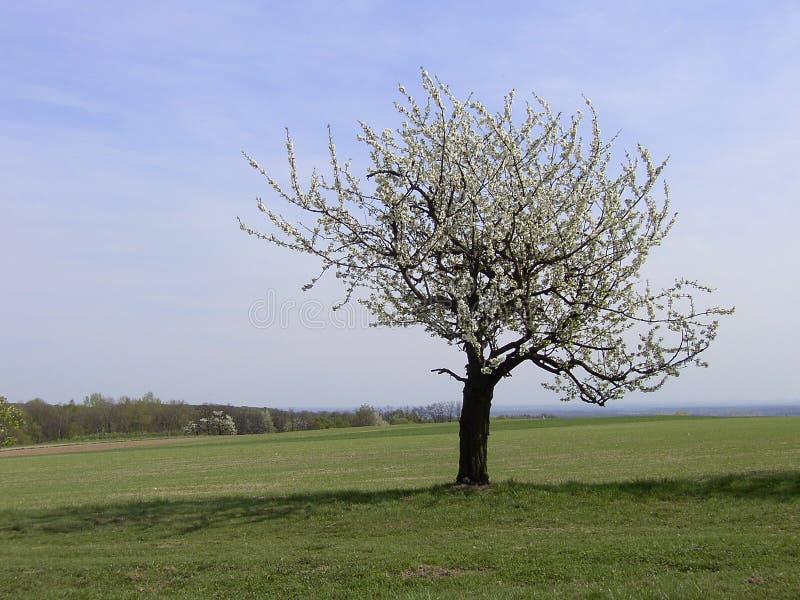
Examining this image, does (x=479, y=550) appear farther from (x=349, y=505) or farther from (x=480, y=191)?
(x=480, y=191)

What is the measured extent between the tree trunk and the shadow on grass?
603mm

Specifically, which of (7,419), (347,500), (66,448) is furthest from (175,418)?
(347,500)

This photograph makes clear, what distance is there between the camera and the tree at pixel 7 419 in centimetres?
2482

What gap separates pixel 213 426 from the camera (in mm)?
132625

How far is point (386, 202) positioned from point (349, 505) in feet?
26.3

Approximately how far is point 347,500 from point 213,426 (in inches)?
4707

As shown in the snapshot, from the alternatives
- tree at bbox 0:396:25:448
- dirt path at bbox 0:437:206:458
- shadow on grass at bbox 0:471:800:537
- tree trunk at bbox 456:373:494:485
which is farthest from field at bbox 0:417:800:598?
dirt path at bbox 0:437:206:458

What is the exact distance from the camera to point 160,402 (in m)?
151

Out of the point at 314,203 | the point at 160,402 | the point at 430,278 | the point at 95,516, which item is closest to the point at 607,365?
the point at 430,278

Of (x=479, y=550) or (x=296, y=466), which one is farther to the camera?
(x=296, y=466)

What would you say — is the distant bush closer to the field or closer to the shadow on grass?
the field

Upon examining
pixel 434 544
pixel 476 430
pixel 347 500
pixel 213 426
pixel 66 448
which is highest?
pixel 476 430

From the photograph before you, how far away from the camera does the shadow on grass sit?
18.0 meters

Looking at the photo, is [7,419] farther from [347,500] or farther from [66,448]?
[66,448]
